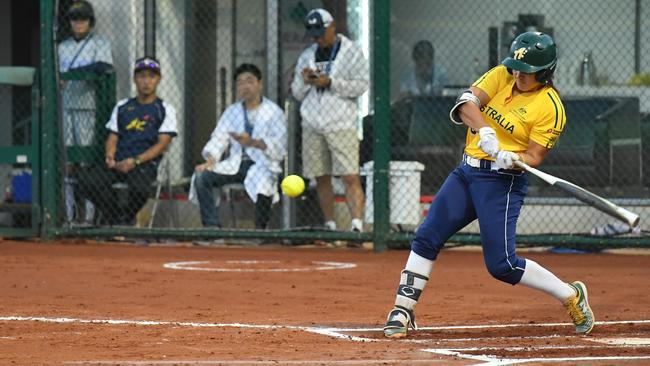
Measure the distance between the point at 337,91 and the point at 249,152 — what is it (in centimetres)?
109

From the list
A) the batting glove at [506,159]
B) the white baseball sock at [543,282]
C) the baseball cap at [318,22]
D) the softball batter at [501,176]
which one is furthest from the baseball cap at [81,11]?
the batting glove at [506,159]

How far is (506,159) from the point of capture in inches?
265

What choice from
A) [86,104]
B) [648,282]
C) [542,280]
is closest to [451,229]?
[542,280]

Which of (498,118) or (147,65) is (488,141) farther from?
(147,65)

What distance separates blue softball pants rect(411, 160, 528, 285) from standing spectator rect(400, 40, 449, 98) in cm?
685

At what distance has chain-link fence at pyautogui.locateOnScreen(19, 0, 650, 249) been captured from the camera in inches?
512

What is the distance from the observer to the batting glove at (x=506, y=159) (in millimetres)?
6734

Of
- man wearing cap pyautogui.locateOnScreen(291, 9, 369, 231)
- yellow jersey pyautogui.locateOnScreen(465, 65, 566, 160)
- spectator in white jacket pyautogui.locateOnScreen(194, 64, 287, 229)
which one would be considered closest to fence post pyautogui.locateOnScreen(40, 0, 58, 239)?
spectator in white jacket pyautogui.locateOnScreen(194, 64, 287, 229)

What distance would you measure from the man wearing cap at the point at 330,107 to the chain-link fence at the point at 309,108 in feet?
0.05

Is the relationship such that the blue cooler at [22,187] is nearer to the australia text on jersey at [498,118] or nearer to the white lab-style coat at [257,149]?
the white lab-style coat at [257,149]

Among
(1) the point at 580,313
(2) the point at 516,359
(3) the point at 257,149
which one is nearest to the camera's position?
(2) the point at 516,359

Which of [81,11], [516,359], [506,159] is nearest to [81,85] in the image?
[81,11]

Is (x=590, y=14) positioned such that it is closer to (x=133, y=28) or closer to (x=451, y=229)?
(x=133, y=28)

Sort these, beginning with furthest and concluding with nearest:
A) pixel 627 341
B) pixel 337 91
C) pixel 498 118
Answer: pixel 337 91
pixel 498 118
pixel 627 341
